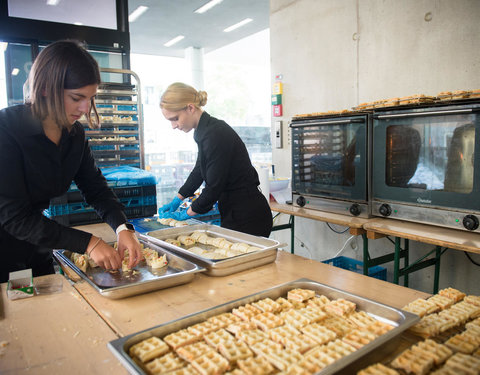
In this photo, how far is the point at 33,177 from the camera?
1.84 m

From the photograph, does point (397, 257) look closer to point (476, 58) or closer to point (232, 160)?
point (232, 160)

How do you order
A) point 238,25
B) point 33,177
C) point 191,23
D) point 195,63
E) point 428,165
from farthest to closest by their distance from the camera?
point 195,63 < point 238,25 < point 191,23 < point 428,165 < point 33,177

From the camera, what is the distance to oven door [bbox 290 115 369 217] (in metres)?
3.12

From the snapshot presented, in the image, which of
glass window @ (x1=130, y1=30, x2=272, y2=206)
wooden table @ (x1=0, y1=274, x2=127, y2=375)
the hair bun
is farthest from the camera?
glass window @ (x1=130, y1=30, x2=272, y2=206)

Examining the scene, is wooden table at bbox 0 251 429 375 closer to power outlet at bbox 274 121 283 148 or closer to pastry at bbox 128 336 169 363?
pastry at bbox 128 336 169 363

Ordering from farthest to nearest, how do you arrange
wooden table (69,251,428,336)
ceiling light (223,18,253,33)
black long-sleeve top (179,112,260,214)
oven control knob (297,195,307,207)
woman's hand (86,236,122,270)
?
ceiling light (223,18,253,33) → oven control knob (297,195,307,207) → black long-sleeve top (179,112,260,214) → woman's hand (86,236,122,270) → wooden table (69,251,428,336)

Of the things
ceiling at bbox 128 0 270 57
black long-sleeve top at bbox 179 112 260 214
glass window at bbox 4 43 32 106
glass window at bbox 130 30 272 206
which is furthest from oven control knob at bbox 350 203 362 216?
ceiling at bbox 128 0 270 57

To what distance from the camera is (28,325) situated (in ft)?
4.22

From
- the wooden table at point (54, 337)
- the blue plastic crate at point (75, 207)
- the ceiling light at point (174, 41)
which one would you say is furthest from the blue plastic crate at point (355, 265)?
the ceiling light at point (174, 41)

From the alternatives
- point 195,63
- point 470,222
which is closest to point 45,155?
point 470,222

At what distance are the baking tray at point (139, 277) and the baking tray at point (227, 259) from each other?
5 cm

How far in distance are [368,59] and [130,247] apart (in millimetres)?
3237

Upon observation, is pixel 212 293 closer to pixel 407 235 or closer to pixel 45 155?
pixel 45 155

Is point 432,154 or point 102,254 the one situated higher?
point 432,154
